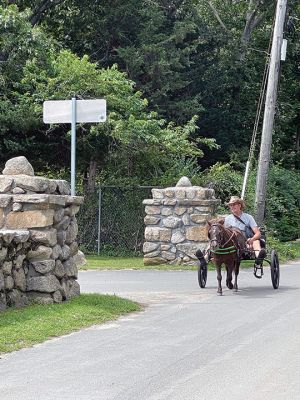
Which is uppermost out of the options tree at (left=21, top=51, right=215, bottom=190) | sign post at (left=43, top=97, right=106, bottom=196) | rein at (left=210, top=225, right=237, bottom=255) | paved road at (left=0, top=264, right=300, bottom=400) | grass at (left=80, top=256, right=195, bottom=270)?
tree at (left=21, top=51, right=215, bottom=190)

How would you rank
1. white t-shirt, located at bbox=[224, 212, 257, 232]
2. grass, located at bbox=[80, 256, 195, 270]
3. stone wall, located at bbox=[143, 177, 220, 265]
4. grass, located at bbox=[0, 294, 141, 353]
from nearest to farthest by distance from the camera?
grass, located at bbox=[0, 294, 141, 353], white t-shirt, located at bbox=[224, 212, 257, 232], grass, located at bbox=[80, 256, 195, 270], stone wall, located at bbox=[143, 177, 220, 265]

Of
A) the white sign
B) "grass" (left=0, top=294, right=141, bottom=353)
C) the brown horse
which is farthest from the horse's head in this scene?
the white sign

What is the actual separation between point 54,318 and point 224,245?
477 cm

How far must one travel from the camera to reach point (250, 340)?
11.1 m

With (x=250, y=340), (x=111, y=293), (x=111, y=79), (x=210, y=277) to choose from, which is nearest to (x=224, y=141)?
(x=111, y=79)

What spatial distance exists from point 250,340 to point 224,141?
1120 inches

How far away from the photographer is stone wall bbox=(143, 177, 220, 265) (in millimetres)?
22891

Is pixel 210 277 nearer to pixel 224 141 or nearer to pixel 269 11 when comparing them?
pixel 224 141

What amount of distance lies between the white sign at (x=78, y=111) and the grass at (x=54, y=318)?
2978 mm

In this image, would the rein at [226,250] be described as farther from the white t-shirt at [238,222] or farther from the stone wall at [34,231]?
the stone wall at [34,231]

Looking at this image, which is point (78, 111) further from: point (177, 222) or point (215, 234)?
point (177, 222)

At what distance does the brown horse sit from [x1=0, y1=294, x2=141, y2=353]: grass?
217 cm

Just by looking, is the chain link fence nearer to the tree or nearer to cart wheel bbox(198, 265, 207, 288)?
the tree

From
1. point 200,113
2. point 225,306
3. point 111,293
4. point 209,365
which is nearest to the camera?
point 209,365
